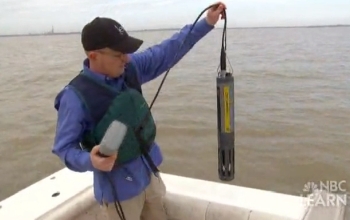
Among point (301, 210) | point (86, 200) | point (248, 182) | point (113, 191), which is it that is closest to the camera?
point (113, 191)

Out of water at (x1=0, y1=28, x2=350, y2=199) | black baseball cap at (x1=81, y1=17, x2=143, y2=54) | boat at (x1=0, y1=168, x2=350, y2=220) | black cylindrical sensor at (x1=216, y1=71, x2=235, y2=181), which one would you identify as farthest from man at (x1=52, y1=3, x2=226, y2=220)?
water at (x1=0, y1=28, x2=350, y2=199)

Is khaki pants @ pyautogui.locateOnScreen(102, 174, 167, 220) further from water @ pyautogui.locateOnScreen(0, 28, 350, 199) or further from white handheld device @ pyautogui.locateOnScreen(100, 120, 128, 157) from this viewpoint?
water @ pyautogui.locateOnScreen(0, 28, 350, 199)

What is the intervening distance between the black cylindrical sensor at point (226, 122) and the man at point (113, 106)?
281 mm

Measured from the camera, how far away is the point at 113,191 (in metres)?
1.74

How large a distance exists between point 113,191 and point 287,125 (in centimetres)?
585

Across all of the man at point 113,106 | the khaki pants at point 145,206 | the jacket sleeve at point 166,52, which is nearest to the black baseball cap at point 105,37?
the man at point 113,106

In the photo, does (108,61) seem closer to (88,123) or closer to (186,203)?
(88,123)

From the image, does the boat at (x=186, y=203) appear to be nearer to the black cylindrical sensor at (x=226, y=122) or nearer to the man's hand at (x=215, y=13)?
the black cylindrical sensor at (x=226, y=122)

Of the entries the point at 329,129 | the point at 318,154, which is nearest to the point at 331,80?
the point at 329,129

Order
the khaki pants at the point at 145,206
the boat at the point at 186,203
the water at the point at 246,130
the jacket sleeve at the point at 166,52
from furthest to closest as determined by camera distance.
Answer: the water at the point at 246,130 < the boat at the point at 186,203 < the jacket sleeve at the point at 166,52 < the khaki pants at the point at 145,206

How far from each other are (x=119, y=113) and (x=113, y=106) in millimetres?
38

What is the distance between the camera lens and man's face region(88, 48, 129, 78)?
5.23 ft

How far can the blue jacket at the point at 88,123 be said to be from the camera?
1.53 metres

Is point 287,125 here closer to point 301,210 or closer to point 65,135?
point 301,210
